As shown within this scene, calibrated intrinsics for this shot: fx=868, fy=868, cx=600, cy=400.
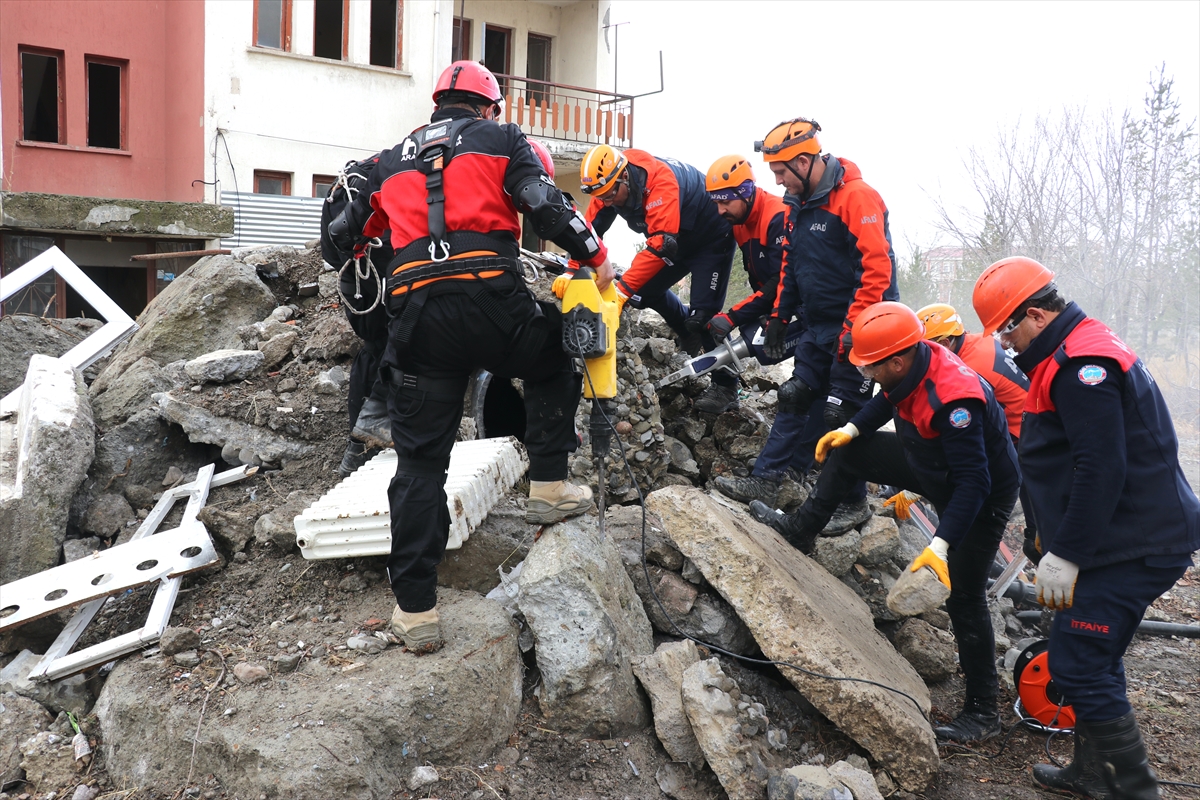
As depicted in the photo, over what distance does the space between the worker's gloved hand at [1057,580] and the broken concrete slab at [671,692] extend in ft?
4.45

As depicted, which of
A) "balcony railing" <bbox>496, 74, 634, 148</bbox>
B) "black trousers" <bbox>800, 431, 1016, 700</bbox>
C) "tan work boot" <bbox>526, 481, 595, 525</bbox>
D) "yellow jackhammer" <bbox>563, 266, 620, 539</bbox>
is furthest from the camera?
"balcony railing" <bbox>496, 74, 634, 148</bbox>

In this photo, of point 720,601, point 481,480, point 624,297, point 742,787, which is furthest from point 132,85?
point 742,787

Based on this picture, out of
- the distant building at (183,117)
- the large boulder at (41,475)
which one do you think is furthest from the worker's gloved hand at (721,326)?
the distant building at (183,117)

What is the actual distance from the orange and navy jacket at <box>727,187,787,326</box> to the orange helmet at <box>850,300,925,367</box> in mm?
1982

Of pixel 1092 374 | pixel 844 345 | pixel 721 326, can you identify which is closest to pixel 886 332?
pixel 1092 374

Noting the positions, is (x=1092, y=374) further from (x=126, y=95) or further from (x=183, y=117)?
(x=126, y=95)

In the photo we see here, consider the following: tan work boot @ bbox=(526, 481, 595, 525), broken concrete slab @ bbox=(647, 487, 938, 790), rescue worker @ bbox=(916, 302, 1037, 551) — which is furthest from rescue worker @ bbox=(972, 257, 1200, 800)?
tan work boot @ bbox=(526, 481, 595, 525)

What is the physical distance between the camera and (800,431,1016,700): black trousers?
3828mm

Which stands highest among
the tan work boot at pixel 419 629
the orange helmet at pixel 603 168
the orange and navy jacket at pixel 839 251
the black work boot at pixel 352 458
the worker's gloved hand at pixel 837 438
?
the orange helmet at pixel 603 168

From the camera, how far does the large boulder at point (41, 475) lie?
4281mm

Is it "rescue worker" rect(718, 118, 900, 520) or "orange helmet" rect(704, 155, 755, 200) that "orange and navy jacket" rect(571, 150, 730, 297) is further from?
"rescue worker" rect(718, 118, 900, 520)

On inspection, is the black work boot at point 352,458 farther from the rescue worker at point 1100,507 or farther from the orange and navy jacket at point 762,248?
Answer: the rescue worker at point 1100,507

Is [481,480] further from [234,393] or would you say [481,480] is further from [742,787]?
[234,393]

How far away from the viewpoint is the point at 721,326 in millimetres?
5652
